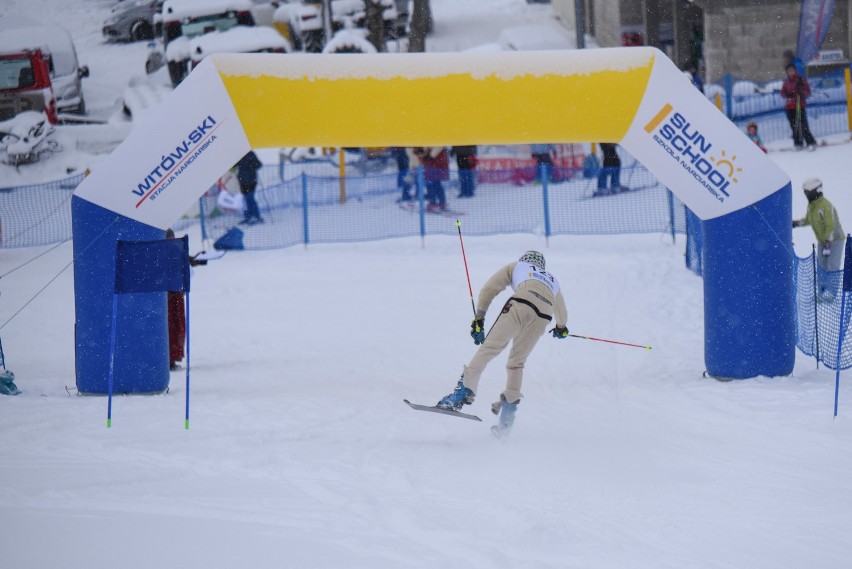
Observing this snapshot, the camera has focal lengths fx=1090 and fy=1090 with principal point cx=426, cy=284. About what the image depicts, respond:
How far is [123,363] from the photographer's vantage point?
9.77 metres

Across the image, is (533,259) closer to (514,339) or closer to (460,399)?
(514,339)

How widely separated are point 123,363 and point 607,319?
225 inches

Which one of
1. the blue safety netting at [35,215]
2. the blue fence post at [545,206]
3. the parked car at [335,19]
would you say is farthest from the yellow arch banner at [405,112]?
the parked car at [335,19]

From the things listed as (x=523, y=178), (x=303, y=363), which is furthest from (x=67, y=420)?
(x=523, y=178)

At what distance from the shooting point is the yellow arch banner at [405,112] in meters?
9.46

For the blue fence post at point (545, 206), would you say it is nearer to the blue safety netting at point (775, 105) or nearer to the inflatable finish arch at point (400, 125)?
the blue safety netting at point (775, 105)

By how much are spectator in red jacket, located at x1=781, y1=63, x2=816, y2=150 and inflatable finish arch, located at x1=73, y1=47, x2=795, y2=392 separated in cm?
1010

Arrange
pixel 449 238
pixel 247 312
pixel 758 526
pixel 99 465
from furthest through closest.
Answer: pixel 449 238 → pixel 247 312 → pixel 99 465 → pixel 758 526

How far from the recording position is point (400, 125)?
9.55 metres

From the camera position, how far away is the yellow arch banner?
946 centimetres

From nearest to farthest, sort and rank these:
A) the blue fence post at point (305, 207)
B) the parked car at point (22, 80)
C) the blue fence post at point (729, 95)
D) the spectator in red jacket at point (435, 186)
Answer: the blue fence post at point (305, 207), the spectator in red jacket at point (435, 186), the blue fence post at point (729, 95), the parked car at point (22, 80)

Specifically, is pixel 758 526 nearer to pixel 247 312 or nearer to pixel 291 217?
pixel 247 312

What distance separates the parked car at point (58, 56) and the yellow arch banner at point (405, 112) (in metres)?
17.7

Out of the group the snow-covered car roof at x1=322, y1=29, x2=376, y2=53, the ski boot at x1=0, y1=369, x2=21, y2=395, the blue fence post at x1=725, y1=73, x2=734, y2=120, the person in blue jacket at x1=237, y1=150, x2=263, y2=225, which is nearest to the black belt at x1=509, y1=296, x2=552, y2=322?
the ski boot at x1=0, y1=369, x2=21, y2=395
